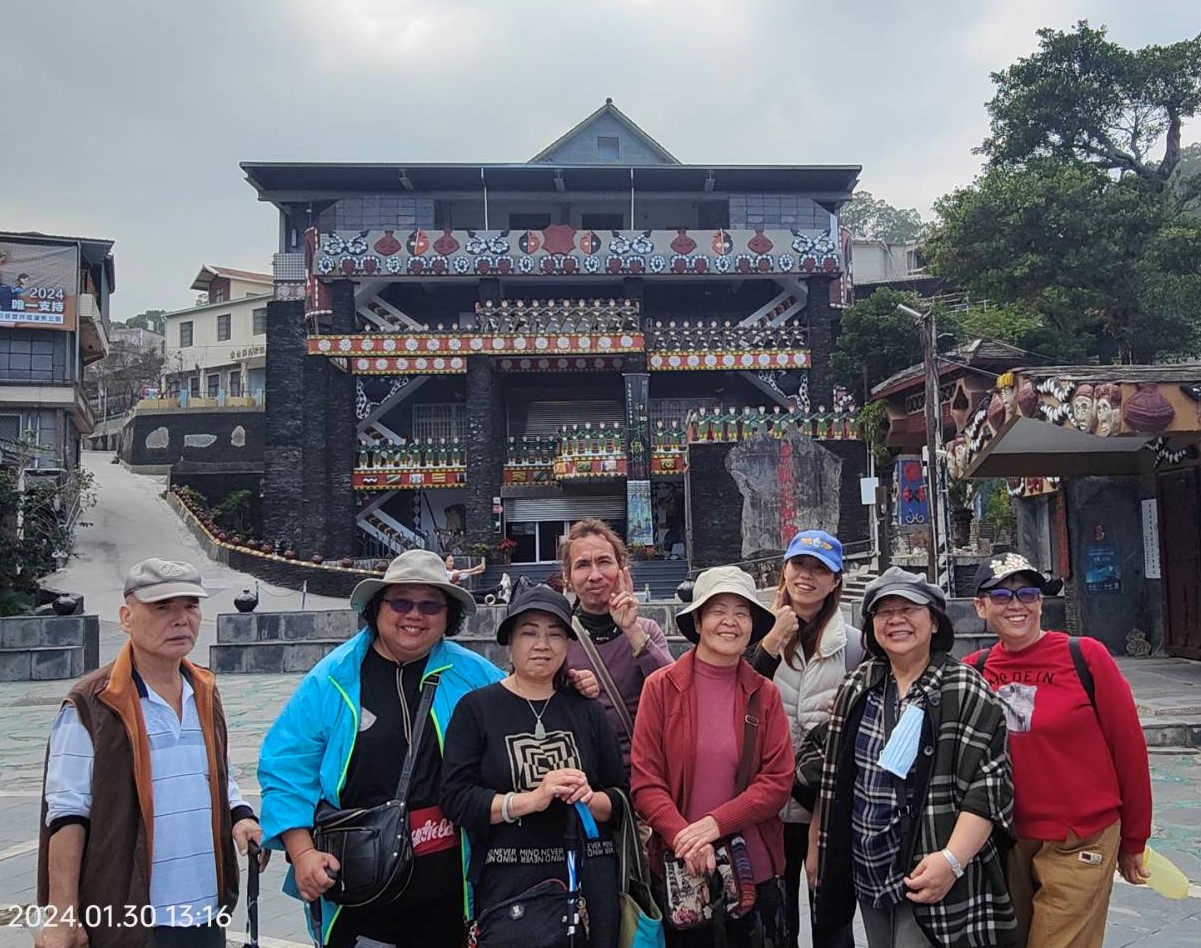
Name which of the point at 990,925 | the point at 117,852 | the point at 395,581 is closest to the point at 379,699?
the point at 395,581

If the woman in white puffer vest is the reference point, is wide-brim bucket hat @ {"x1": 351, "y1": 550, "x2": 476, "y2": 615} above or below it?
above

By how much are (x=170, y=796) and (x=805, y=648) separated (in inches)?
84.3

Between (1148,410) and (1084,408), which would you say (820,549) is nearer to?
(1084,408)

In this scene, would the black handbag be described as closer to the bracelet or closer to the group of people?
the group of people

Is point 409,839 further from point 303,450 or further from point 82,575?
point 303,450

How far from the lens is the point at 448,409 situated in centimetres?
2997

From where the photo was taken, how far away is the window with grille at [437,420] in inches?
1176

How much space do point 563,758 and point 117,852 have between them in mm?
1259

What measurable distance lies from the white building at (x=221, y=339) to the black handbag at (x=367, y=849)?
3975 cm

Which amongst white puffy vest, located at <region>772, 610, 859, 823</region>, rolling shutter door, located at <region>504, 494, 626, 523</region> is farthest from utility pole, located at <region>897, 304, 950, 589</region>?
white puffy vest, located at <region>772, 610, 859, 823</region>

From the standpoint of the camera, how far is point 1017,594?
10.3 ft

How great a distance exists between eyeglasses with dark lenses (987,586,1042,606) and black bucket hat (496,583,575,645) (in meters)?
1.41

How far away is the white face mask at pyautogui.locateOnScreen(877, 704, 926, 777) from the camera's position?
9.20ft

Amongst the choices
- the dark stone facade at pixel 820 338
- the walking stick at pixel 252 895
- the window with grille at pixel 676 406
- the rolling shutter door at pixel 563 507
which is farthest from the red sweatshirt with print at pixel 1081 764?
the window with grille at pixel 676 406
